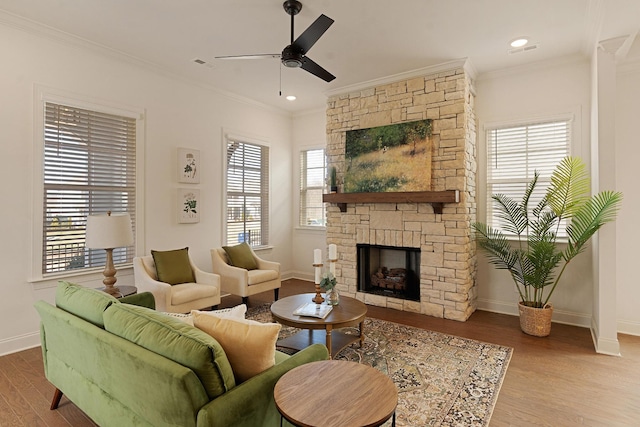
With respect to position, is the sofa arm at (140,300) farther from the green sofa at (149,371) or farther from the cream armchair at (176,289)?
the cream armchair at (176,289)

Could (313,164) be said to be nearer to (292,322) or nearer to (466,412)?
(292,322)

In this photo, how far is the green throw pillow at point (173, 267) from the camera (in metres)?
4.04

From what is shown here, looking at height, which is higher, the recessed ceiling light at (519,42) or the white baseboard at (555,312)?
the recessed ceiling light at (519,42)

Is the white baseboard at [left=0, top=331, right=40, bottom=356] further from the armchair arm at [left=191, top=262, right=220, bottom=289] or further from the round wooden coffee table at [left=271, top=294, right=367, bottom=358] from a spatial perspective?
the round wooden coffee table at [left=271, top=294, right=367, bottom=358]

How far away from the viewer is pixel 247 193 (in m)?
5.83

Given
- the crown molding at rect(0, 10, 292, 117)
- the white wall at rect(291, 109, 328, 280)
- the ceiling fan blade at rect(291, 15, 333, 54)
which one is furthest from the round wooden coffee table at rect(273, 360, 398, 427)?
the white wall at rect(291, 109, 328, 280)

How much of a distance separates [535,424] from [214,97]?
205 inches

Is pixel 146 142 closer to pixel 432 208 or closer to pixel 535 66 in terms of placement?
pixel 432 208

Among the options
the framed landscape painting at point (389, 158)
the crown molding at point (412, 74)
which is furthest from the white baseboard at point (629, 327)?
the crown molding at point (412, 74)

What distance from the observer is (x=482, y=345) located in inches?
136

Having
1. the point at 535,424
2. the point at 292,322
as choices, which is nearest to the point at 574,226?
the point at 535,424

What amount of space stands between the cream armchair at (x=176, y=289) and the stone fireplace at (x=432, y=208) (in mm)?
1945

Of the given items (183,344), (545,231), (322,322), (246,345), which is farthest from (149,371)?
(545,231)

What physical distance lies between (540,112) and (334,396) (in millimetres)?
4315
